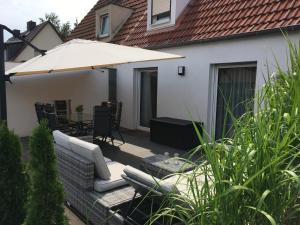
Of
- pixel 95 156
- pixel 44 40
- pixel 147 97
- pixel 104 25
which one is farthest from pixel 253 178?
pixel 44 40

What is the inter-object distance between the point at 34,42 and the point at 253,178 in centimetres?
2758

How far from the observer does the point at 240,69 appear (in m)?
6.85

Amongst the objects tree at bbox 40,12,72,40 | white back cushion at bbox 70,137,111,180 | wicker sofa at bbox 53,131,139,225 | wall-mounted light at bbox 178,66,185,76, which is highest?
tree at bbox 40,12,72,40

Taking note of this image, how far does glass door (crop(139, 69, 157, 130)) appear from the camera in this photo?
961 centimetres

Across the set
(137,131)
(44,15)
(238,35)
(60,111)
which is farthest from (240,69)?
(44,15)

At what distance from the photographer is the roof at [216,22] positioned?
598 cm

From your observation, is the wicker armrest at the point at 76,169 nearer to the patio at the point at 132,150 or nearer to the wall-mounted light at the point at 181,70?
the patio at the point at 132,150

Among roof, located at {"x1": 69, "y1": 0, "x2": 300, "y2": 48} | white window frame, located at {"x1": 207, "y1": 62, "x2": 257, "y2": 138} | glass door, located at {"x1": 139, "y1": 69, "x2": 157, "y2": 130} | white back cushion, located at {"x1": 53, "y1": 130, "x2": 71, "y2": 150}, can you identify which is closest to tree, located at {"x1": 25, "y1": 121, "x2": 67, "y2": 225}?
white back cushion, located at {"x1": 53, "y1": 130, "x2": 71, "y2": 150}

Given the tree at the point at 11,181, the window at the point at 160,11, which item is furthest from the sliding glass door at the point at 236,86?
the tree at the point at 11,181

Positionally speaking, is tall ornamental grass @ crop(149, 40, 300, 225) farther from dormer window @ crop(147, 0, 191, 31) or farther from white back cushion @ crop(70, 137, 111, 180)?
dormer window @ crop(147, 0, 191, 31)

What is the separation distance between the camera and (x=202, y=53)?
289 inches

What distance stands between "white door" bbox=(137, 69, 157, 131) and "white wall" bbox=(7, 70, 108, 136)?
1567 mm

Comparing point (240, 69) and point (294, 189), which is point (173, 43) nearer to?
point (240, 69)

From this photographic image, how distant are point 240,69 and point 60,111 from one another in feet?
21.3
